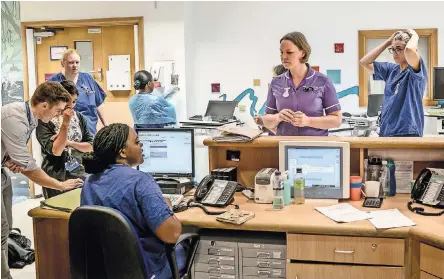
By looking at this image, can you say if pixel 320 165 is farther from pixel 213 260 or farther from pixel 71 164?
pixel 71 164

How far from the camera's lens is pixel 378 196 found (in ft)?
9.10

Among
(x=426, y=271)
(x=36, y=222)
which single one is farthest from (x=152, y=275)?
(x=426, y=271)

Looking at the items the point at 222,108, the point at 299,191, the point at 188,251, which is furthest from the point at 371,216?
the point at 222,108

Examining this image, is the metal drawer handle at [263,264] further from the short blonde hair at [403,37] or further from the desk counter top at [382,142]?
the short blonde hair at [403,37]

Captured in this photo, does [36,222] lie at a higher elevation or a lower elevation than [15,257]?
higher

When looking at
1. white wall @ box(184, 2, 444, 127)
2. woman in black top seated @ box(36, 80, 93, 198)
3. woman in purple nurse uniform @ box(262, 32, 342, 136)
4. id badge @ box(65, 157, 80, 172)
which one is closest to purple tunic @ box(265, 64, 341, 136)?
woman in purple nurse uniform @ box(262, 32, 342, 136)

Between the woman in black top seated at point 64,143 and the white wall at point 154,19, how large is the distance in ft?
7.42

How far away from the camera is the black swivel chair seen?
6.17 ft

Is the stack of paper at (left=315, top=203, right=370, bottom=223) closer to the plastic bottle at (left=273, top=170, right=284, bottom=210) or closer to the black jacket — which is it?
the plastic bottle at (left=273, top=170, right=284, bottom=210)

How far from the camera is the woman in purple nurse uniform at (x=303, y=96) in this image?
120 inches

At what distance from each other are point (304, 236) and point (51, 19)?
4.68m

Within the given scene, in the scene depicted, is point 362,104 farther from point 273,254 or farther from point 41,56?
point 273,254

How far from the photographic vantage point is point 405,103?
3.21 m

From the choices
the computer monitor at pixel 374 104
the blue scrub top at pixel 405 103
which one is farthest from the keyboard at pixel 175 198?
the computer monitor at pixel 374 104
